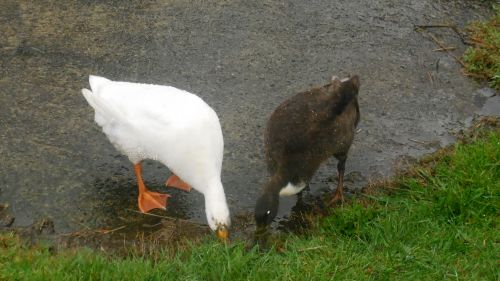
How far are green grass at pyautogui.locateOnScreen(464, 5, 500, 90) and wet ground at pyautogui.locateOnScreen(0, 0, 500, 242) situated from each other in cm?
12

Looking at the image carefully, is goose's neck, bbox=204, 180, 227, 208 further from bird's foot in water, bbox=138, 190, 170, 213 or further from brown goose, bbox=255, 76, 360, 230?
bird's foot in water, bbox=138, 190, 170, 213

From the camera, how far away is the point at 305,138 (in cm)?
510

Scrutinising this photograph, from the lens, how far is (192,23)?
688 cm

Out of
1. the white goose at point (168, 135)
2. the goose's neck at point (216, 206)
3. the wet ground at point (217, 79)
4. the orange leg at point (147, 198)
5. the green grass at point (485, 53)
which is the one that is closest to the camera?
the goose's neck at point (216, 206)

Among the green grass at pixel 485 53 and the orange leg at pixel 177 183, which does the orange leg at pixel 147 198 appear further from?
the green grass at pixel 485 53

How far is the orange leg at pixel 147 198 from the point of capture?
204 inches

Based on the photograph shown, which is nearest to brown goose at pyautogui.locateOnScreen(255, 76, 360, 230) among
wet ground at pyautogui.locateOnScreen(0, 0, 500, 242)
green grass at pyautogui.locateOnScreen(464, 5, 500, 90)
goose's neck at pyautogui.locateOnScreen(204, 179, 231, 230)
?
goose's neck at pyautogui.locateOnScreen(204, 179, 231, 230)

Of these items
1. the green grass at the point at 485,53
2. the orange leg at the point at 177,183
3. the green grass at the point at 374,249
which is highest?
the green grass at the point at 485,53

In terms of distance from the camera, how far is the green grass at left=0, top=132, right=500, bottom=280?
4.38 metres

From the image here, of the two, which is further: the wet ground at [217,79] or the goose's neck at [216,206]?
the wet ground at [217,79]

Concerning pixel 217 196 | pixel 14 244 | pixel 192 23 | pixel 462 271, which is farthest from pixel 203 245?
pixel 192 23

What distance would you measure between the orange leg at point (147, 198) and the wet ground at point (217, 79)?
81 mm

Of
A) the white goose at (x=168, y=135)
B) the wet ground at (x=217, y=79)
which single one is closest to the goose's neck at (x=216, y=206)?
the white goose at (x=168, y=135)

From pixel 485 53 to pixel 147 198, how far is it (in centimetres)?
340
